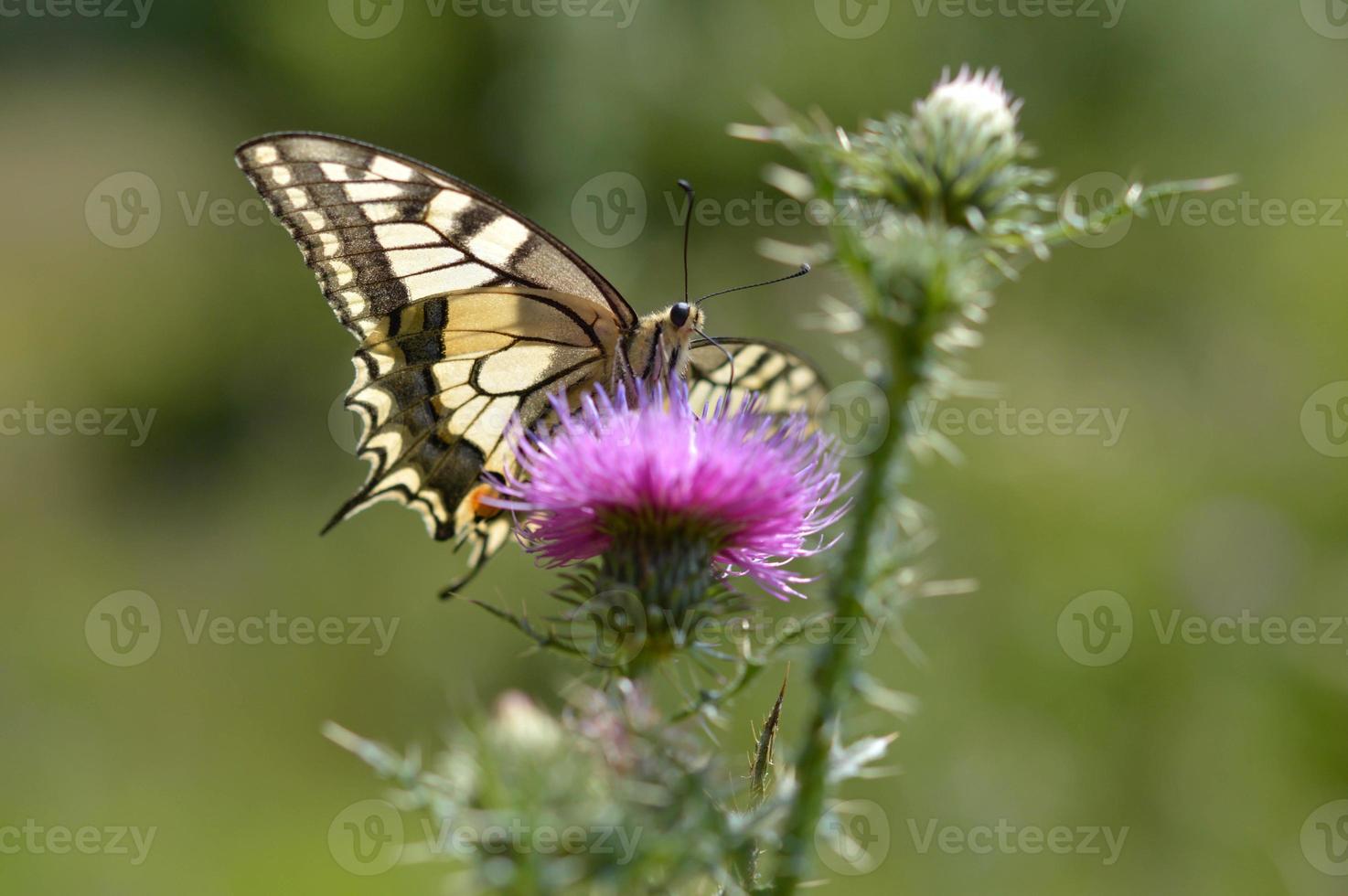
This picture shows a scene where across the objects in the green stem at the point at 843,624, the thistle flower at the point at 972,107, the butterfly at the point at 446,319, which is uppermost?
the thistle flower at the point at 972,107

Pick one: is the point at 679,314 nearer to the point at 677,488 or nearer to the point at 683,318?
the point at 683,318

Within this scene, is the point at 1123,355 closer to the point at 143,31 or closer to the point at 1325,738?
the point at 1325,738

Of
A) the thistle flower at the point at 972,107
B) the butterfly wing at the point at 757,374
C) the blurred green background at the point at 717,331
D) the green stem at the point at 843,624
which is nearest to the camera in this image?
the green stem at the point at 843,624

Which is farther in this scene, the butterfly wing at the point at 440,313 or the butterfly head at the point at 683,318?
the butterfly wing at the point at 440,313

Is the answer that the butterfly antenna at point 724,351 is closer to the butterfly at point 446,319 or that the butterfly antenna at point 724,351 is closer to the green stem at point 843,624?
the butterfly at point 446,319

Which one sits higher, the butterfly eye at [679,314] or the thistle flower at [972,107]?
the thistle flower at [972,107]

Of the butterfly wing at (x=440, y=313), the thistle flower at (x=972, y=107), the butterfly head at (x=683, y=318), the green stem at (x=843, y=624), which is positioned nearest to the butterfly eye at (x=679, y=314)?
the butterfly head at (x=683, y=318)

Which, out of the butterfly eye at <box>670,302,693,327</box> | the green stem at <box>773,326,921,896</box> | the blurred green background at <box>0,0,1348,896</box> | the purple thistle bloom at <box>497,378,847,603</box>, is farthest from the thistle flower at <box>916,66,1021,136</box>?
the blurred green background at <box>0,0,1348,896</box>

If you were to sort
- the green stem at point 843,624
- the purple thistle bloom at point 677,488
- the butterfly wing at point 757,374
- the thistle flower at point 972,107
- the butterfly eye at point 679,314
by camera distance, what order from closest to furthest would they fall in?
the green stem at point 843,624
the thistle flower at point 972,107
the purple thistle bloom at point 677,488
the butterfly eye at point 679,314
the butterfly wing at point 757,374
